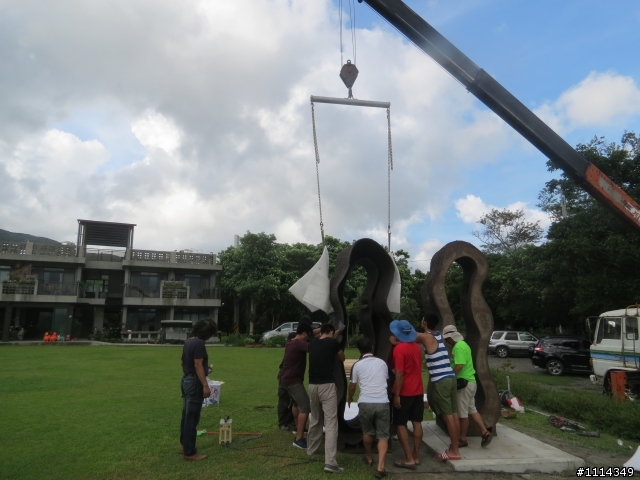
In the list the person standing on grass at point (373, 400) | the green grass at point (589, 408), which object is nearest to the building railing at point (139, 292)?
the green grass at point (589, 408)

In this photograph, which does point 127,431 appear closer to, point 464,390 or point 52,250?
point 464,390

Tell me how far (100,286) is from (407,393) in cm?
3587

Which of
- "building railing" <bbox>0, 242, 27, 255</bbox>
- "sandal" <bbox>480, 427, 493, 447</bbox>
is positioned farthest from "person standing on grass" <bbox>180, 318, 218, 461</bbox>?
"building railing" <bbox>0, 242, 27, 255</bbox>

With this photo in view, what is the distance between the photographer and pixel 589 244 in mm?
17109

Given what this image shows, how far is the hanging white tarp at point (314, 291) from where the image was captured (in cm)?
750

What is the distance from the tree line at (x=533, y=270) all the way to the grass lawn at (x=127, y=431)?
7572 millimetres

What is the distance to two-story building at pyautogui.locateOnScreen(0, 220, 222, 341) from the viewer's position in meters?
34.8

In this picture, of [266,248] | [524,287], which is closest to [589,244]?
[524,287]

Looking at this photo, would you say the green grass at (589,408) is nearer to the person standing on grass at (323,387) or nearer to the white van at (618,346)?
the white van at (618,346)


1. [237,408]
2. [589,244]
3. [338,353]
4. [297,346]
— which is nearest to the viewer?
[338,353]

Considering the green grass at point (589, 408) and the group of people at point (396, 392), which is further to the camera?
the green grass at point (589, 408)

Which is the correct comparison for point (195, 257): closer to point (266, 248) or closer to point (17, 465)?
point (266, 248)

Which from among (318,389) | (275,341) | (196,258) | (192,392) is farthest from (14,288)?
(318,389)

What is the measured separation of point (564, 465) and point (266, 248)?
101 feet
